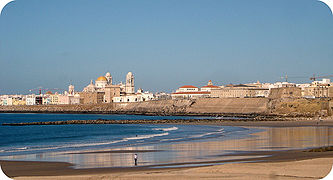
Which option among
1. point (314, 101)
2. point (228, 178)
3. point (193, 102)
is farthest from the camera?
point (193, 102)

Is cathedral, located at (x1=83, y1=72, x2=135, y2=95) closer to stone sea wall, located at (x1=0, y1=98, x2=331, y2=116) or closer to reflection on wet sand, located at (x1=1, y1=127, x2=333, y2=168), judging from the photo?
stone sea wall, located at (x1=0, y1=98, x2=331, y2=116)

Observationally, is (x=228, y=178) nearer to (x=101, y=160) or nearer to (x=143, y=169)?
(x=143, y=169)

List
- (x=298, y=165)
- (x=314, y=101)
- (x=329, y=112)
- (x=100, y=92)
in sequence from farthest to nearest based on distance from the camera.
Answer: (x=100, y=92) → (x=314, y=101) → (x=329, y=112) → (x=298, y=165)

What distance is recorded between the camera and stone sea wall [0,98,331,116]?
7408cm

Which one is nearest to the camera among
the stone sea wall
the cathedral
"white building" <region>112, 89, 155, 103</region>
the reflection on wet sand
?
the reflection on wet sand

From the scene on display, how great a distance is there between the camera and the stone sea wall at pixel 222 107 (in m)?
74.1

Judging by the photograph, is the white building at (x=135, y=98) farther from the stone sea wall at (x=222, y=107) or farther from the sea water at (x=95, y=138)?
the sea water at (x=95, y=138)

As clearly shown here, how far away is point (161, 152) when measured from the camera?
2225 cm

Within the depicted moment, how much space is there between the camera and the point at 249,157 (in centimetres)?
1939

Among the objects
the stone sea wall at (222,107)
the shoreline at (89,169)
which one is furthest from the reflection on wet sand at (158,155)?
the stone sea wall at (222,107)

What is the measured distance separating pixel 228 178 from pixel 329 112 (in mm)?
53958

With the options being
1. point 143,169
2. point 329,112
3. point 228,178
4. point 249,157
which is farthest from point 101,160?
point 329,112

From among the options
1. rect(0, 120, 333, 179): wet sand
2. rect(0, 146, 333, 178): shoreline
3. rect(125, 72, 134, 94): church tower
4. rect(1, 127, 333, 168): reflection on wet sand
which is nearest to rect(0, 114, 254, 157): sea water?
rect(1, 127, 333, 168): reflection on wet sand

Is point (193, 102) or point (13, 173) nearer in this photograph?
point (13, 173)
